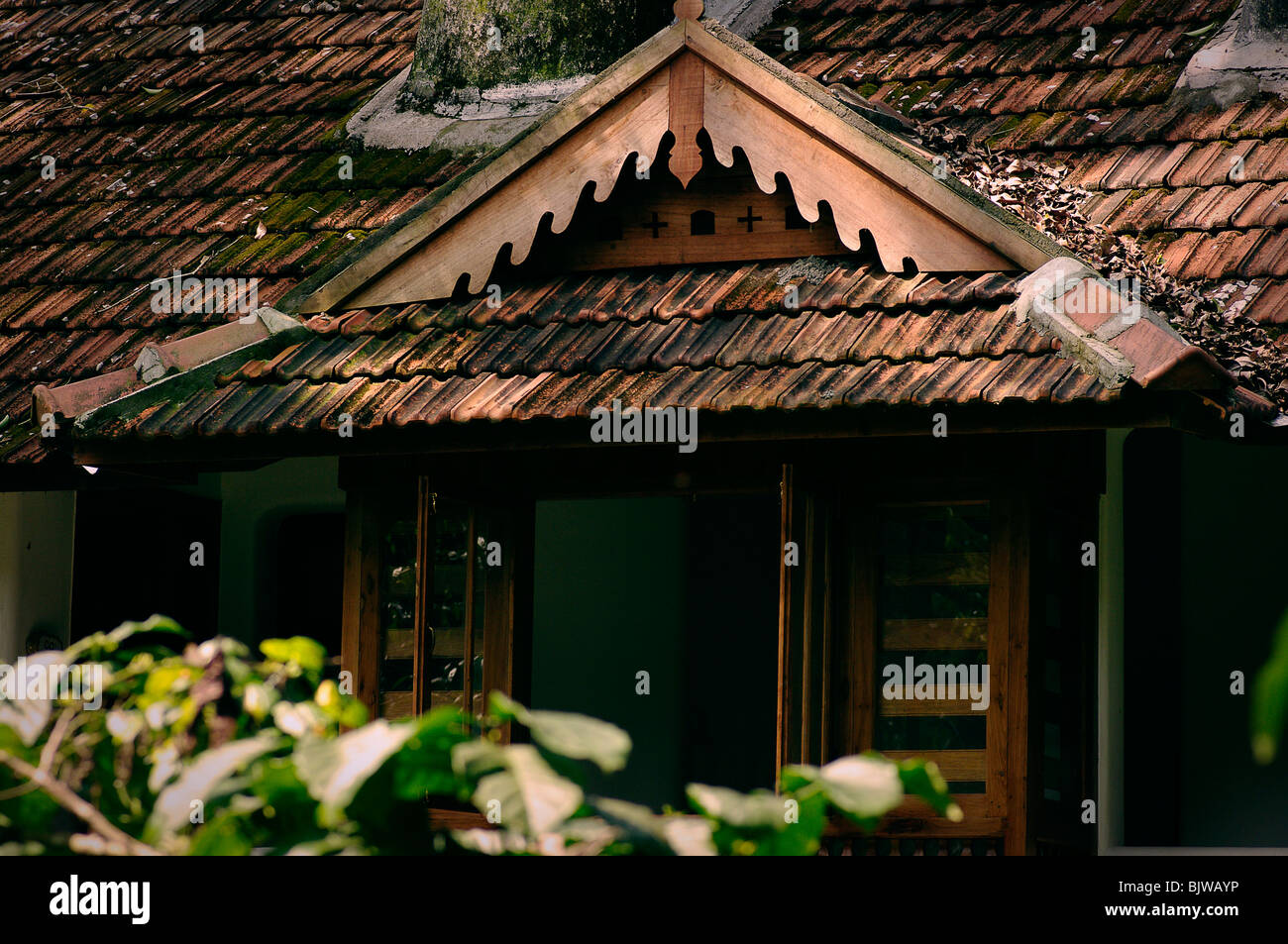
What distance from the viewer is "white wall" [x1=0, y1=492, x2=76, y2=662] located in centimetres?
727

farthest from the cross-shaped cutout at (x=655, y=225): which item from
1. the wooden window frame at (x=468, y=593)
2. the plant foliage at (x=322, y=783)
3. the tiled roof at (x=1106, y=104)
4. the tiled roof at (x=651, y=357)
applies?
the plant foliage at (x=322, y=783)

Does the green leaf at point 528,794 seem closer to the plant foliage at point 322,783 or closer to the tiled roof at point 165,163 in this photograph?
the plant foliage at point 322,783

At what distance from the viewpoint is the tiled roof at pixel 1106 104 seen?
618 cm

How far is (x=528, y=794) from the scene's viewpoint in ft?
5.47

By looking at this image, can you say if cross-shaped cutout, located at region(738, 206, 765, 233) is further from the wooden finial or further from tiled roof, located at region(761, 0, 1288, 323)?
tiled roof, located at region(761, 0, 1288, 323)

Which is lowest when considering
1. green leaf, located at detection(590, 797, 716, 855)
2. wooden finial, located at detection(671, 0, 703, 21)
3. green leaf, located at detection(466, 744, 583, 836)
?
green leaf, located at detection(590, 797, 716, 855)

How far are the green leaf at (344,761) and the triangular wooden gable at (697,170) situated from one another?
4.04 metres

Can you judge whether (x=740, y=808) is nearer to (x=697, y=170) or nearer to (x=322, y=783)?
(x=322, y=783)

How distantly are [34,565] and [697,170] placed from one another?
3.62 m

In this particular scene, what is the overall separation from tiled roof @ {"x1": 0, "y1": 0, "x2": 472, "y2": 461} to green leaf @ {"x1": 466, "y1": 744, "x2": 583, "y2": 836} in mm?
5428

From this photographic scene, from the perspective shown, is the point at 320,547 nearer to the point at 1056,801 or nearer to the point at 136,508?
the point at 136,508

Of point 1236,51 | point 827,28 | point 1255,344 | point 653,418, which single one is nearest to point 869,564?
point 653,418

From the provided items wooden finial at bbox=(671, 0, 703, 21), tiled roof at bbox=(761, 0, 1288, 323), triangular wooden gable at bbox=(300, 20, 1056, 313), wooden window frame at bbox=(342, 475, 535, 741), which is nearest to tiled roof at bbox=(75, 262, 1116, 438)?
triangular wooden gable at bbox=(300, 20, 1056, 313)

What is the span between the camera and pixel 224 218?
7773mm
